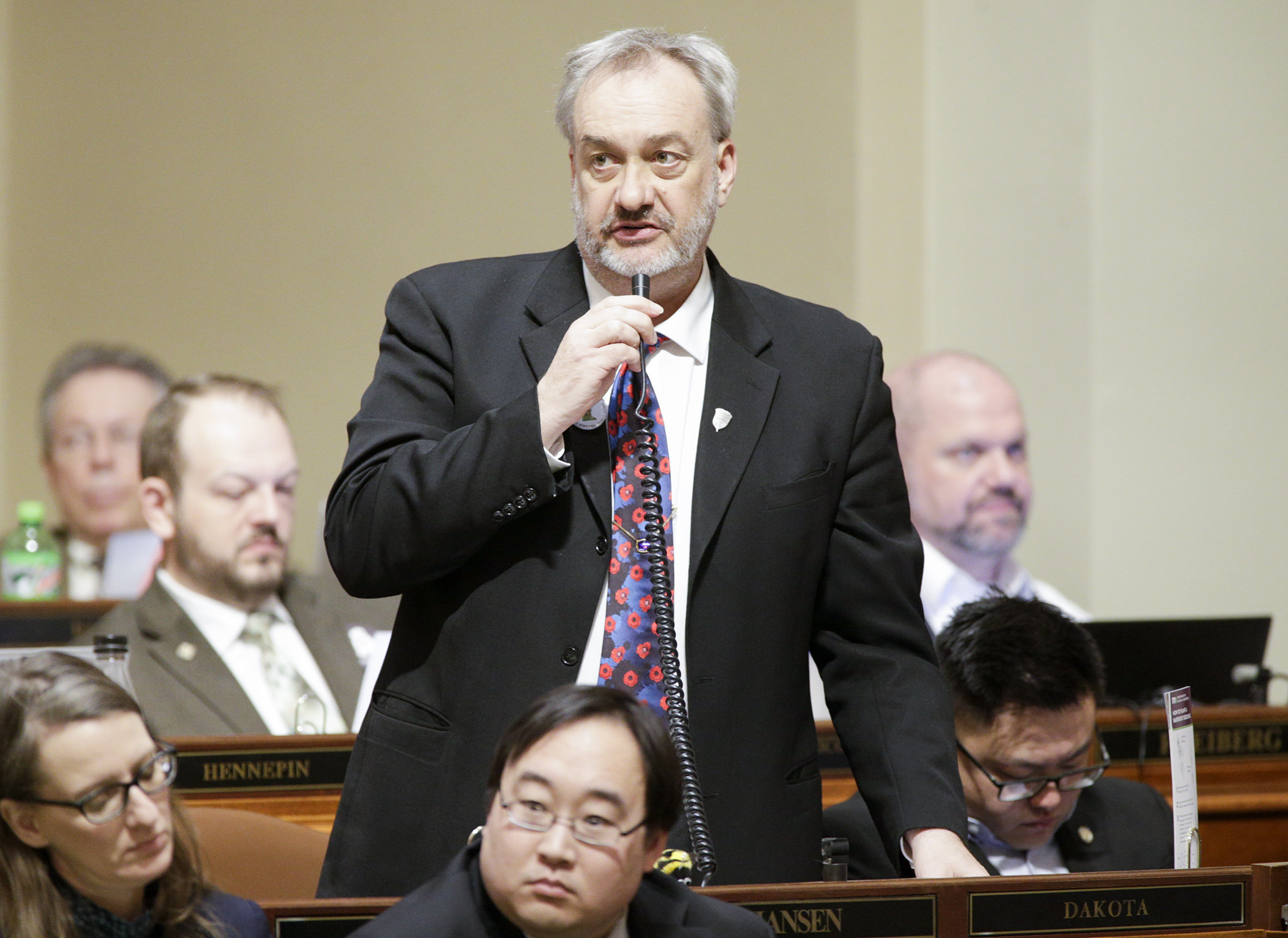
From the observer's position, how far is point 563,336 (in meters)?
1.90

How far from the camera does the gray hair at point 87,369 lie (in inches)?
228

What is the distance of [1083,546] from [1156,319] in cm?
81

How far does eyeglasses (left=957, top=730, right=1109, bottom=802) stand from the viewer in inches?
103

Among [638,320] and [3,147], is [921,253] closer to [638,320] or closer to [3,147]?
[3,147]

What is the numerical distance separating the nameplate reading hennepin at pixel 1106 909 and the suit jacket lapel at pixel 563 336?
0.57 m

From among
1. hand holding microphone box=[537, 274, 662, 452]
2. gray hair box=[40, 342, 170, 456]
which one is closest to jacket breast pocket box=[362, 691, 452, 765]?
hand holding microphone box=[537, 274, 662, 452]

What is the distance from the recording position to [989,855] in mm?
2717

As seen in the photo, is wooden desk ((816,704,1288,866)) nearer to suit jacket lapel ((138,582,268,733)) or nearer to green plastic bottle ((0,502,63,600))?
suit jacket lapel ((138,582,268,733))

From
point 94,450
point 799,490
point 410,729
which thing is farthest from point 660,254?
point 94,450

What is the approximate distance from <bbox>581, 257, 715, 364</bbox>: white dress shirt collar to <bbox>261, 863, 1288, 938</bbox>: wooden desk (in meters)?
0.66

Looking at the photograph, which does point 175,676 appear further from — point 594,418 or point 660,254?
point 660,254

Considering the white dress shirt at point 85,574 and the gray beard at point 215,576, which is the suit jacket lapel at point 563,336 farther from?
the white dress shirt at point 85,574

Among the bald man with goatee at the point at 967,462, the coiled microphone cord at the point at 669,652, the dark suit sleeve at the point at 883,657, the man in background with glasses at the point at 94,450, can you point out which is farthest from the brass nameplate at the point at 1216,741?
the man in background with glasses at the point at 94,450

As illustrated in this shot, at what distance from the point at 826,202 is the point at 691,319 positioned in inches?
165
